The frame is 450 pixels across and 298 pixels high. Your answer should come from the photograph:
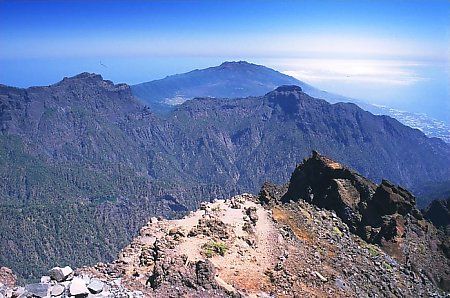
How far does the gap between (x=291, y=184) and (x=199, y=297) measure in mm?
30498

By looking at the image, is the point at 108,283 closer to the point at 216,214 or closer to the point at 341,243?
the point at 216,214

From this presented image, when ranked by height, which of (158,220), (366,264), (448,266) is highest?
(158,220)

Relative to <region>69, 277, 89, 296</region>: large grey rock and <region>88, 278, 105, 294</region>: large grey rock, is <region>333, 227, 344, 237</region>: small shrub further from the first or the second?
<region>69, 277, 89, 296</region>: large grey rock

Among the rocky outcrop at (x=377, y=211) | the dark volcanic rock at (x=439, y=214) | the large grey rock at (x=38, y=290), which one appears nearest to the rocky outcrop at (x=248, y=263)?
the large grey rock at (x=38, y=290)

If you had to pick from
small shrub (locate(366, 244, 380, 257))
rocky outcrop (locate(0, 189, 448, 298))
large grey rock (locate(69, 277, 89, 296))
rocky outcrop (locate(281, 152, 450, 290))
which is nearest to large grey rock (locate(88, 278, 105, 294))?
rocky outcrop (locate(0, 189, 448, 298))

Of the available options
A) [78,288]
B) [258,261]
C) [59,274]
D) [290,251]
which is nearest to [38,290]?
[59,274]

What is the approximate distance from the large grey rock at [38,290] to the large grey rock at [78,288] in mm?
987

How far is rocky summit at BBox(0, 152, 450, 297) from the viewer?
22.9 meters

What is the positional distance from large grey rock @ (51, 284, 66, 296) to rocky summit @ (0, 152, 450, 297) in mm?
40

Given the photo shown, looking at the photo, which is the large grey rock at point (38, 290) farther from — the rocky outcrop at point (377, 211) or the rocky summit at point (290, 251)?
the rocky outcrop at point (377, 211)

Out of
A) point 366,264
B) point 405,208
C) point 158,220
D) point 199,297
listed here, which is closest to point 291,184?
point 405,208

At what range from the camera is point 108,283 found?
22422mm

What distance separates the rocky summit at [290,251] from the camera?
22.9 metres

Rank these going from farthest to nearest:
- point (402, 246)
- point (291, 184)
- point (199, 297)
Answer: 1. point (291, 184)
2. point (402, 246)
3. point (199, 297)
